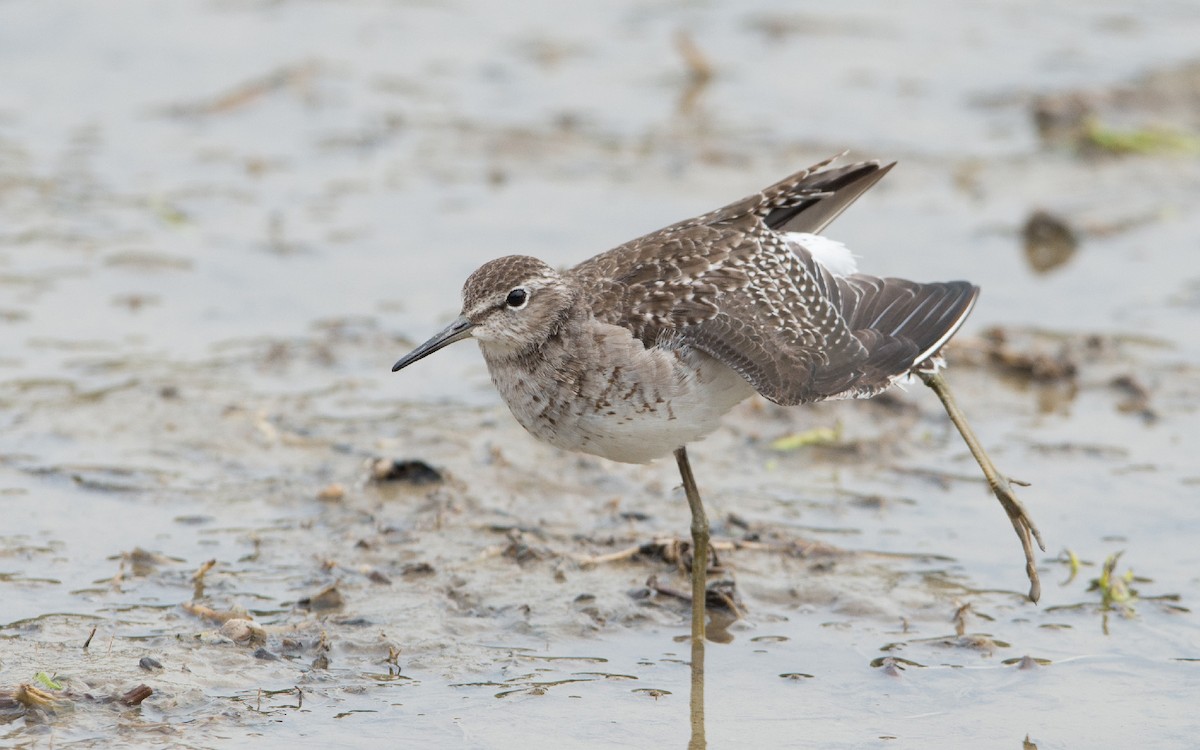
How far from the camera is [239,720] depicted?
6488 millimetres

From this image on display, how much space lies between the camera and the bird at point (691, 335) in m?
7.08

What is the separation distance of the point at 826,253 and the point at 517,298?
1.73 meters

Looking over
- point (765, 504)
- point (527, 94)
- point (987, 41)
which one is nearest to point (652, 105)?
point (527, 94)

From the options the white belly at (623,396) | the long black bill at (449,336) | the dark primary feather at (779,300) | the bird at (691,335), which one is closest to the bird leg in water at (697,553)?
the bird at (691,335)

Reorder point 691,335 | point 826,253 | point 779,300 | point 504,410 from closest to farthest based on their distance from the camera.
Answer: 1. point 691,335
2. point 779,300
3. point 826,253
4. point 504,410

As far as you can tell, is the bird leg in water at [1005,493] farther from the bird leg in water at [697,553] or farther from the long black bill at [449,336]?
the long black bill at [449,336]

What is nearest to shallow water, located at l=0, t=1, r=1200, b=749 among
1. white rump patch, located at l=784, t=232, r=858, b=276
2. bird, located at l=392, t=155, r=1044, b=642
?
bird, located at l=392, t=155, r=1044, b=642

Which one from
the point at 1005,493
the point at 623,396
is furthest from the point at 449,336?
the point at 1005,493

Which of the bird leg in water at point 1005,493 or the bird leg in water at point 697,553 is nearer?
the bird leg in water at point 697,553

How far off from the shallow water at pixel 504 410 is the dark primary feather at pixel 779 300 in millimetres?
1341

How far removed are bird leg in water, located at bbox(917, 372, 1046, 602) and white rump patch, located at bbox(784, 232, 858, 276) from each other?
2.18ft

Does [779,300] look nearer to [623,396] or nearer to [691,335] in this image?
[691,335]

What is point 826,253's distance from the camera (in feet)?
26.8

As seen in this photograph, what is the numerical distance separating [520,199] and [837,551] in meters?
A: 5.46
